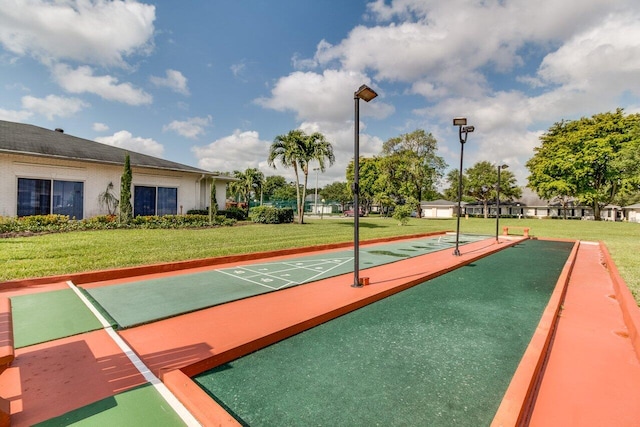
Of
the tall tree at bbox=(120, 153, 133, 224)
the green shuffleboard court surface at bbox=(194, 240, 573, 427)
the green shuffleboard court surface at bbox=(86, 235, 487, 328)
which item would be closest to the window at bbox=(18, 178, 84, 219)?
the tall tree at bbox=(120, 153, 133, 224)

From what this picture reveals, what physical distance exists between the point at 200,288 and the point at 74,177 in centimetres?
1397

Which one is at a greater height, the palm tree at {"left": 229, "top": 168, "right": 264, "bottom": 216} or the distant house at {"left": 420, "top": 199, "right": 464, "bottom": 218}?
the palm tree at {"left": 229, "top": 168, "right": 264, "bottom": 216}

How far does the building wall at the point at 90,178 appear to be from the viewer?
13.3 meters

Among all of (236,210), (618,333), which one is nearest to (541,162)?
(236,210)

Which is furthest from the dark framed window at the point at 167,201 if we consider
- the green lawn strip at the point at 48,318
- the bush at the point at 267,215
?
the green lawn strip at the point at 48,318

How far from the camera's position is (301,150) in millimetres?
21625

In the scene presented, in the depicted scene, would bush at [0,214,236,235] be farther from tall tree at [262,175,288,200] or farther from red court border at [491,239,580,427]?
tall tree at [262,175,288,200]

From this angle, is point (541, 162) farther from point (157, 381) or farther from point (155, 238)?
point (157, 381)

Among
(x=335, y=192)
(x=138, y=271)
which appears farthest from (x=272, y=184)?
(x=138, y=271)

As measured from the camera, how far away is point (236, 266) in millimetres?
8297

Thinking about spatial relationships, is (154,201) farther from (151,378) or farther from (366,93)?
(151,378)

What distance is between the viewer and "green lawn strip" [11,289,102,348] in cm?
377

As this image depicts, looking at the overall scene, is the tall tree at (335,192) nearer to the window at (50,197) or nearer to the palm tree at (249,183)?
the palm tree at (249,183)

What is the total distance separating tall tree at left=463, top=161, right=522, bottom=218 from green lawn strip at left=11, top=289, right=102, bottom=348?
191 feet
